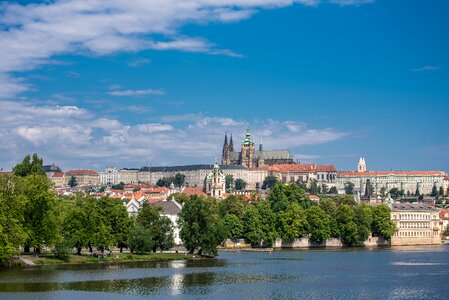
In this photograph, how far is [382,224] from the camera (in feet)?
513

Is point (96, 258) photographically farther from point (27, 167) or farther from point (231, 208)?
point (231, 208)

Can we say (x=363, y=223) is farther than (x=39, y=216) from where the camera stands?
Yes

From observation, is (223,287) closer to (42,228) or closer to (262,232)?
(42,228)

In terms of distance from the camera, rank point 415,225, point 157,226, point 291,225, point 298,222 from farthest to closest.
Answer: point 415,225, point 291,225, point 298,222, point 157,226

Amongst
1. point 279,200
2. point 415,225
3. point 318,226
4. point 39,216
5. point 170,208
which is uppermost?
point 279,200

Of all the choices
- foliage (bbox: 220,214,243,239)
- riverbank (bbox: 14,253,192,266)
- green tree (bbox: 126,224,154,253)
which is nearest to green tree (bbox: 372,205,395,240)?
foliage (bbox: 220,214,243,239)

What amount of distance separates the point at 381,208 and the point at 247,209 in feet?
104

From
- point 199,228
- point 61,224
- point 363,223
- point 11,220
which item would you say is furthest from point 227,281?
point 363,223

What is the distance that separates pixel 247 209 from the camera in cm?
14250

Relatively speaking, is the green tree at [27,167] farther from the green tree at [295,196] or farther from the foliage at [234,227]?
the green tree at [295,196]

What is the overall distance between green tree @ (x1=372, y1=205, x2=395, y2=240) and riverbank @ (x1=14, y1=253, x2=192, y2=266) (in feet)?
206

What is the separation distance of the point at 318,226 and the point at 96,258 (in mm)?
63196

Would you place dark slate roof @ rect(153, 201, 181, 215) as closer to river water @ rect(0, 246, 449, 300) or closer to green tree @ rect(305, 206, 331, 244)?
green tree @ rect(305, 206, 331, 244)

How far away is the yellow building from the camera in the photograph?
174 metres
